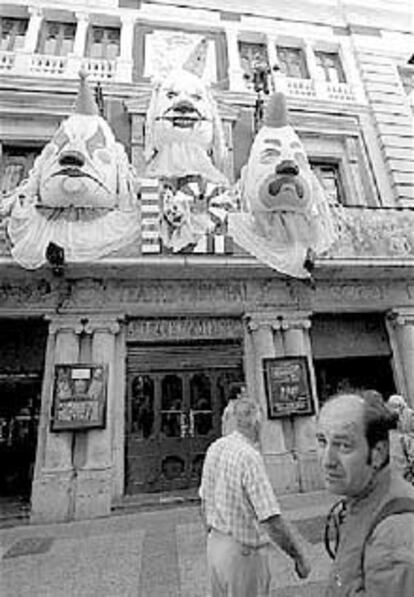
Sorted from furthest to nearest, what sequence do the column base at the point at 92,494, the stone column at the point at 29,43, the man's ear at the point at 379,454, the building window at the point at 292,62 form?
the building window at the point at 292,62, the stone column at the point at 29,43, the column base at the point at 92,494, the man's ear at the point at 379,454

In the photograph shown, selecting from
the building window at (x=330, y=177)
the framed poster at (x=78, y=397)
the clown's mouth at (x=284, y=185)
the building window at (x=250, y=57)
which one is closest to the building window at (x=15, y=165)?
the framed poster at (x=78, y=397)

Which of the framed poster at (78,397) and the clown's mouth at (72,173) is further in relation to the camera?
the framed poster at (78,397)

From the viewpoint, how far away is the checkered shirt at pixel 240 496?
214cm

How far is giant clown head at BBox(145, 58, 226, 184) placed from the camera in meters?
6.29

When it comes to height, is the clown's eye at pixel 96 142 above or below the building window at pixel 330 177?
below

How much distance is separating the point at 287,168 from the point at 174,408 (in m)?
4.78

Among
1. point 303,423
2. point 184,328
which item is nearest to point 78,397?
point 184,328

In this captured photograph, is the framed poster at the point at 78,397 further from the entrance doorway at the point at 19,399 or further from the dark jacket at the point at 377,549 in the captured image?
the dark jacket at the point at 377,549

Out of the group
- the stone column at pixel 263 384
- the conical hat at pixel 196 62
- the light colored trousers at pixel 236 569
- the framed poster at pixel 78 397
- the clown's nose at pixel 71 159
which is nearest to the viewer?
the light colored trousers at pixel 236 569

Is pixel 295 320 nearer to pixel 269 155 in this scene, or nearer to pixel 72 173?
pixel 269 155

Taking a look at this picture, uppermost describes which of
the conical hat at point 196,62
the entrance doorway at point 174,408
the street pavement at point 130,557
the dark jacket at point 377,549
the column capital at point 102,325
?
the conical hat at point 196,62

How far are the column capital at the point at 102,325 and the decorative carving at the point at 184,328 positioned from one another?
0.38 meters

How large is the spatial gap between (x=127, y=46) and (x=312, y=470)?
Result: 35.1 ft

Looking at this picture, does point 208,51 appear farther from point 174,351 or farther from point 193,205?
point 174,351
